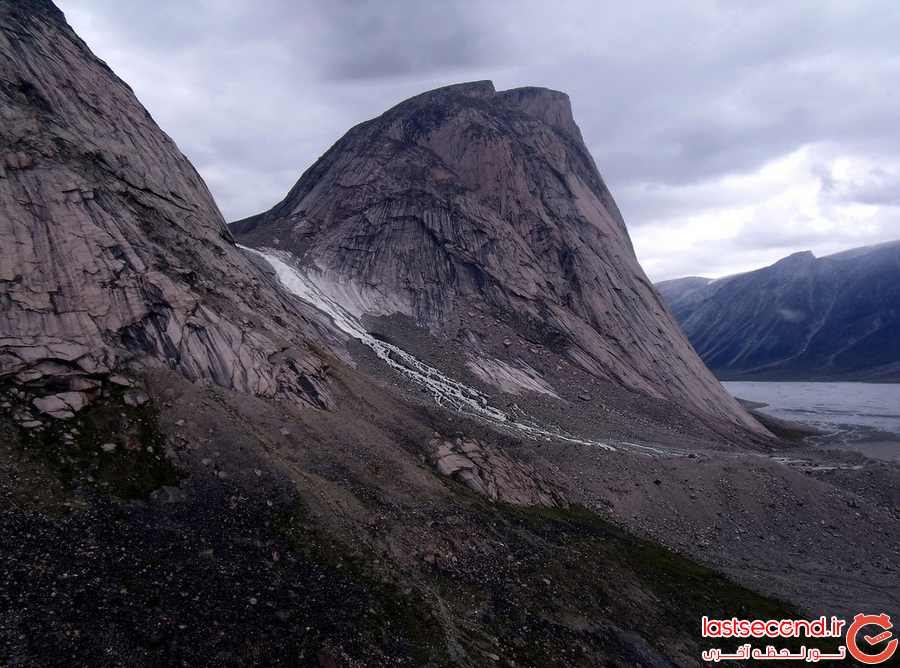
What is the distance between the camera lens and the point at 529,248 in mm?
49688

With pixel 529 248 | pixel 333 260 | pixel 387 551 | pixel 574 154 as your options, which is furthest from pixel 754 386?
pixel 387 551

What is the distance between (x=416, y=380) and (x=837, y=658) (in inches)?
852

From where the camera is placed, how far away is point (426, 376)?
108ft

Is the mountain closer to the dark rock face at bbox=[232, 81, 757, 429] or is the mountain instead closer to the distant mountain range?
the dark rock face at bbox=[232, 81, 757, 429]

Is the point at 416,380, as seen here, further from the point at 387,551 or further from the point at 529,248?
the point at 529,248

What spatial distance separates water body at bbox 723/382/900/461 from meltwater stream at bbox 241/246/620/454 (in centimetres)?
3095

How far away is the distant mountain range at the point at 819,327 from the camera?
150375mm

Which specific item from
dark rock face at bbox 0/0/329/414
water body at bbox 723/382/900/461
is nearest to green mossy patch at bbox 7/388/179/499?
dark rock face at bbox 0/0/329/414

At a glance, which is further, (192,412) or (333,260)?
(333,260)

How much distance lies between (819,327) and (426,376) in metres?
183

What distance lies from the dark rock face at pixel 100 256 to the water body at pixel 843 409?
46.8 meters

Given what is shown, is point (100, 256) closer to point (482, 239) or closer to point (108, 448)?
point (108, 448)

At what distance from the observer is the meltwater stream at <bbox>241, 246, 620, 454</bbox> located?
29391 mm

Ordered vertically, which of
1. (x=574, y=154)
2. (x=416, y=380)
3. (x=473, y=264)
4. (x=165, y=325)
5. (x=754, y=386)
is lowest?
(x=754, y=386)
